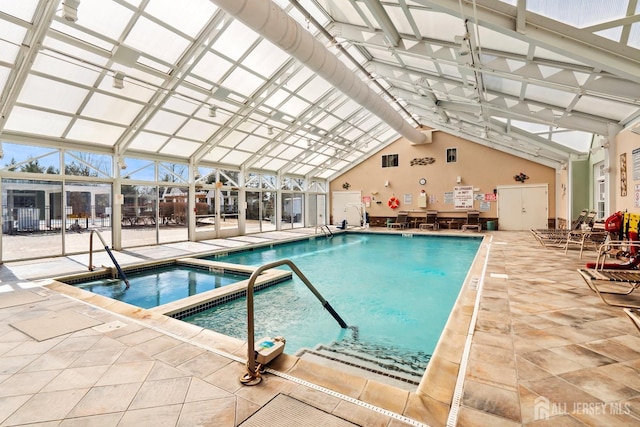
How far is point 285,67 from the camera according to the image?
25.2 ft

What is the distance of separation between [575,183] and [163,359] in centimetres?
1099

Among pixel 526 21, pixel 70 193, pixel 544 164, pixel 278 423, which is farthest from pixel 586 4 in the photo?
pixel 544 164

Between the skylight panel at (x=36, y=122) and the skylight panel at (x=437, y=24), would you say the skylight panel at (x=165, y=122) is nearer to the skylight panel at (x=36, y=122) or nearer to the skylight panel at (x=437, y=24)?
the skylight panel at (x=36, y=122)

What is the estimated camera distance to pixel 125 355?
2398 millimetres

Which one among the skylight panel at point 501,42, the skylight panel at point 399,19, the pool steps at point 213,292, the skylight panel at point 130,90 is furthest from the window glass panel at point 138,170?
the skylight panel at point 501,42

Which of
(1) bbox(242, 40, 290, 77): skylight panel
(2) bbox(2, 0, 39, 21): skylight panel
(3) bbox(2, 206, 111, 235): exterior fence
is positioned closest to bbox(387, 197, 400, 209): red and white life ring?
(1) bbox(242, 40, 290, 77): skylight panel

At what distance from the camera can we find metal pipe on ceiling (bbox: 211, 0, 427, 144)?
13.5 feet

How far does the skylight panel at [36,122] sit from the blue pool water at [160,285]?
3.76 metres

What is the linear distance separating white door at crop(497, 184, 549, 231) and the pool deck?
1057cm

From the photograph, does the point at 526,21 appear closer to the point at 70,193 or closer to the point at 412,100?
the point at 412,100

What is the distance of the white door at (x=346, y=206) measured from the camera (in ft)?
52.8

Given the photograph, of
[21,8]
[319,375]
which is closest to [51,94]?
[21,8]

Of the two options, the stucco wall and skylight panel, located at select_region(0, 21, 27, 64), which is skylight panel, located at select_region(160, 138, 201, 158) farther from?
the stucco wall

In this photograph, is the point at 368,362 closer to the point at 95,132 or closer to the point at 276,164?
the point at 95,132
